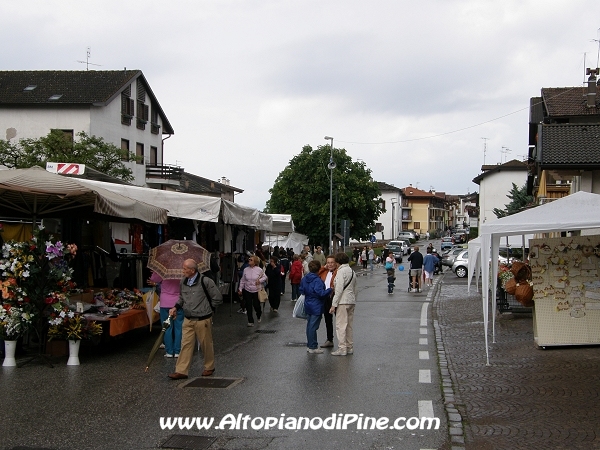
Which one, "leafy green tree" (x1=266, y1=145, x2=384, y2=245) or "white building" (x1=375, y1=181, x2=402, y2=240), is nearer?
"leafy green tree" (x1=266, y1=145, x2=384, y2=245)

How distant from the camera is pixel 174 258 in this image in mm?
11352

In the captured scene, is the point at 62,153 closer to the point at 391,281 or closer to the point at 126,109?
the point at 126,109

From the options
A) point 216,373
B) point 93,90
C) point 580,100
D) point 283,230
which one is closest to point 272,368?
point 216,373

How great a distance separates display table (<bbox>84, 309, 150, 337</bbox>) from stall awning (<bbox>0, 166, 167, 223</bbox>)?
1701 millimetres

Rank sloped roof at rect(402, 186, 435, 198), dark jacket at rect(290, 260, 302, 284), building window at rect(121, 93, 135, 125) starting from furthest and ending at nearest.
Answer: sloped roof at rect(402, 186, 435, 198) < building window at rect(121, 93, 135, 125) < dark jacket at rect(290, 260, 302, 284)

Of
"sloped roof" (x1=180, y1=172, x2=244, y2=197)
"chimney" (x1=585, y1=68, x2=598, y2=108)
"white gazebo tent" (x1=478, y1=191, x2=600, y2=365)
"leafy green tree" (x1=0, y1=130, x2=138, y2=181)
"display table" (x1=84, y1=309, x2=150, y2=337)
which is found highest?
"chimney" (x1=585, y1=68, x2=598, y2=108)

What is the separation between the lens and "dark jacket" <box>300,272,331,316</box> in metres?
12.0

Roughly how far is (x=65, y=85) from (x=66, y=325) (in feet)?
113

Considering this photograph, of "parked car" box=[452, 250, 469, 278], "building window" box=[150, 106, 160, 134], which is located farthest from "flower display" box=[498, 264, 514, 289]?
"building window" box=[150, 106, 160, 134]

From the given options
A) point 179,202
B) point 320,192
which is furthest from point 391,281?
point 320,192

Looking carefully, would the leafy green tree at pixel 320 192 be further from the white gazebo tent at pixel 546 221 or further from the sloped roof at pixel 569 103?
the white gazebo tent at pixel 546 221

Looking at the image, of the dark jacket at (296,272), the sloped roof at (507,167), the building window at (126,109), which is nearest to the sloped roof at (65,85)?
the building window at (126,109)

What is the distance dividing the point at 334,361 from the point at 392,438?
453 cm

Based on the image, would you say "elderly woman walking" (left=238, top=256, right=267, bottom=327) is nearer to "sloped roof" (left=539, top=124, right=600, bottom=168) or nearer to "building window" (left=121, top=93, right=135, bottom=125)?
"sloped roof" (left=539, top=124, right=600, bottom=168)
